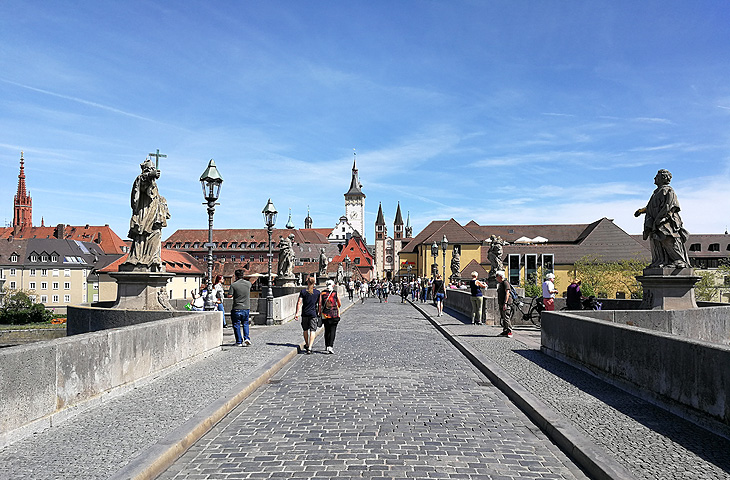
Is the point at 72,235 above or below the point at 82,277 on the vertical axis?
above

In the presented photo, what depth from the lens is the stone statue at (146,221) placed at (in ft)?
45.8

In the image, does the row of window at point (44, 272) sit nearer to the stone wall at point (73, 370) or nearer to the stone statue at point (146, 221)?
the stone statue at point (146, 221)

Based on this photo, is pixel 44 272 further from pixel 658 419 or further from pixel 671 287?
pixel 658 419

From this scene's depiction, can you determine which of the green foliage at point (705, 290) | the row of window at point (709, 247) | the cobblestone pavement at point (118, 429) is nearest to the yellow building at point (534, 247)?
the green foliage at point (705, 290)

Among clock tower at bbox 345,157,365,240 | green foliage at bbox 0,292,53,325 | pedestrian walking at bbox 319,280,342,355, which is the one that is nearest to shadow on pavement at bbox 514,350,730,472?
pedestrian walking at bbox 319,280,342,355

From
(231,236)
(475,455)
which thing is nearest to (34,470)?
(475,455)

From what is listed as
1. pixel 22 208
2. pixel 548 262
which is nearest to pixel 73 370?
pixel 548 262

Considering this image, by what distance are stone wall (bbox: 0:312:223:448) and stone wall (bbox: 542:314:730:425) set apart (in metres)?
6.62

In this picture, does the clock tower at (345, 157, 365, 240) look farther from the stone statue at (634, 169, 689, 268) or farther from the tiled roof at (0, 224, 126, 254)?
the stone statue at (634, 169, 689, 268)

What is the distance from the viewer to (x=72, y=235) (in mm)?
121875

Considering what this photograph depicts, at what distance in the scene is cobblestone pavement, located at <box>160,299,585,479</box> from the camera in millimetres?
5402

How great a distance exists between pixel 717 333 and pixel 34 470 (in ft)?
44.4

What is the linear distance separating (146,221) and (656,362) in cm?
1085

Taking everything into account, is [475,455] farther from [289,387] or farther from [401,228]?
[401,228]
